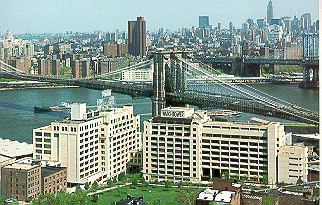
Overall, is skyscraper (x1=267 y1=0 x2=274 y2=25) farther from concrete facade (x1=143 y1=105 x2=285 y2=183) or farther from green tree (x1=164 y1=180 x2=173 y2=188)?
green tree (x1=164 y1=180 x2=173 y2=188)

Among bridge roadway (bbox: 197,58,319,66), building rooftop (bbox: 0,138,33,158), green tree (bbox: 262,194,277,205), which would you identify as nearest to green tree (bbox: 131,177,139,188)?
building rooftop (bbox: 0,138,33,158)

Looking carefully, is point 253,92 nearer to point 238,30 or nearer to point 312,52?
point 312,52

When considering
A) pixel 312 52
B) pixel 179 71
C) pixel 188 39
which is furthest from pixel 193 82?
pixel 312 52

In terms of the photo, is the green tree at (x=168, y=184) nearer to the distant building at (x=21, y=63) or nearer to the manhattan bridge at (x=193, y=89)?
the manhattan bridge at (x=193, y=89)

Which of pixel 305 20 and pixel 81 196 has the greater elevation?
pixel 305 20

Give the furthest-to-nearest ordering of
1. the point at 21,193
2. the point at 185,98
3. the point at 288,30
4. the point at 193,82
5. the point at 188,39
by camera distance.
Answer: the point at 193,82
the point at 185,98
the point at 188,39
the point at 288,30
the point at 21,193

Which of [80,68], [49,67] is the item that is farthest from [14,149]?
[80,68]

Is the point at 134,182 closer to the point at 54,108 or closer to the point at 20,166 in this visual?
the point at 20,166
